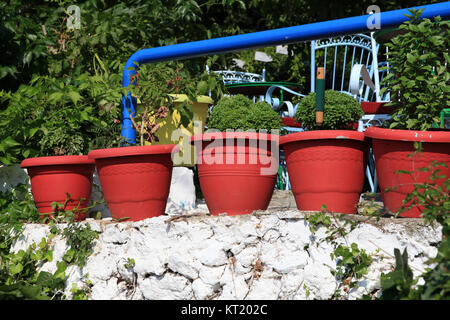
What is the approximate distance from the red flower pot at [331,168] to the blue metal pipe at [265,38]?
19.5 inches

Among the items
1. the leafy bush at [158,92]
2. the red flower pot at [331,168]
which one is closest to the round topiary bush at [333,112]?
the red flower pot at [331,168]

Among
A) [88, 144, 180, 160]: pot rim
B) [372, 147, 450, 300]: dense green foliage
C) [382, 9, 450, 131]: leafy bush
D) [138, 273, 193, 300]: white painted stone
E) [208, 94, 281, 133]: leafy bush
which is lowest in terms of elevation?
[138, 273, 193, 300]: white painted stone

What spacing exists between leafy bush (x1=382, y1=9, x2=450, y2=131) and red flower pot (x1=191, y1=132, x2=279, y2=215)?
512 mm

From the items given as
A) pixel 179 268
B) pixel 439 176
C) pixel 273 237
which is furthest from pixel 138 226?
pixel 439 176

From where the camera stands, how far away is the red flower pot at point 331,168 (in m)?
2.16

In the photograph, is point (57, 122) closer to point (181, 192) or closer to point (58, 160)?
point (58, 160)

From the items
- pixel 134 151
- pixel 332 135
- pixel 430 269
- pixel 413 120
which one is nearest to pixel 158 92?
pixel 134 151

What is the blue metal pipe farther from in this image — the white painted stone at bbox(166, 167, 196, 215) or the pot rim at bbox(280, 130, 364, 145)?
the pot rim at bbox(280, 130, 364, 145)

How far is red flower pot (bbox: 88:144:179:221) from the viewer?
2332 millimetres

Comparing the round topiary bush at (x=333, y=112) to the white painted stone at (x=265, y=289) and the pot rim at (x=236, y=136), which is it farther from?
the white painted stone at (x=265, y=289)

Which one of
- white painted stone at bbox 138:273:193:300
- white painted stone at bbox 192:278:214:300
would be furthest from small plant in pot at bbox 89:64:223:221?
white painted stone at bbox 192:278:214:300

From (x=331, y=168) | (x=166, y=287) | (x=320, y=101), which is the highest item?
(x=320, y=101)

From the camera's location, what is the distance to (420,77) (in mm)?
2066

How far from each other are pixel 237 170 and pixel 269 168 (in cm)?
14
